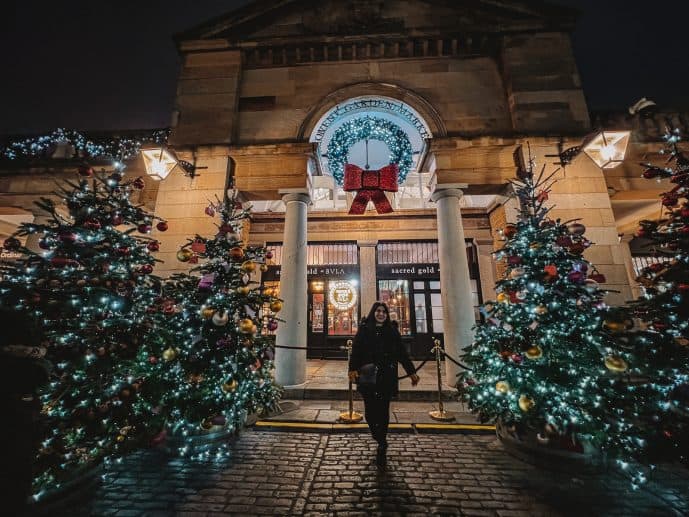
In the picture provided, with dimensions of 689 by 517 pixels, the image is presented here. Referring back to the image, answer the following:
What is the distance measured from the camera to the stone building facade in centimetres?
723

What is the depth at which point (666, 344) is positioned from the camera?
389 centimetres

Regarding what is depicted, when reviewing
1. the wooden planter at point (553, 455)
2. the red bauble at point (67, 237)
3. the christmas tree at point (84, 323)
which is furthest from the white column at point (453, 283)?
the red bauble at point (67, 237)

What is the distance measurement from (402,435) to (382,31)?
10638mm

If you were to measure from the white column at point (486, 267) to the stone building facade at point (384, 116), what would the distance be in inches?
181

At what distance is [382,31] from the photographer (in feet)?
28.1

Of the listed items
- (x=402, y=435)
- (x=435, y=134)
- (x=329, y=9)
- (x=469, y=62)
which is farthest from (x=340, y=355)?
(x=329, y=9)

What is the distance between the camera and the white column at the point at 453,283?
22.6 feet

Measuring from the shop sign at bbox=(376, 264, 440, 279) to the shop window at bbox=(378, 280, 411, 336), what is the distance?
1.16 feet

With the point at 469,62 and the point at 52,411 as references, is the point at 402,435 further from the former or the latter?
the point at 469,62

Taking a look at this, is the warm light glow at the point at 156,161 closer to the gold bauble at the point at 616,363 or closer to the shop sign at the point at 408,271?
the gold bauble at the point at 616,363

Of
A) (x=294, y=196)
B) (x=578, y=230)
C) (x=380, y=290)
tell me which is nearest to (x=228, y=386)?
(x=294, y=196)

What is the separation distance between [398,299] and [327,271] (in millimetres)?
3520

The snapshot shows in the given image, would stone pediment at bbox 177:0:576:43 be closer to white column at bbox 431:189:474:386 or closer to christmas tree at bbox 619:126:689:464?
white column at bbox 431:189:474:386

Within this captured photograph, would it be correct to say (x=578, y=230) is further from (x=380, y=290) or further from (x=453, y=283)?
(x=380, y=290)
